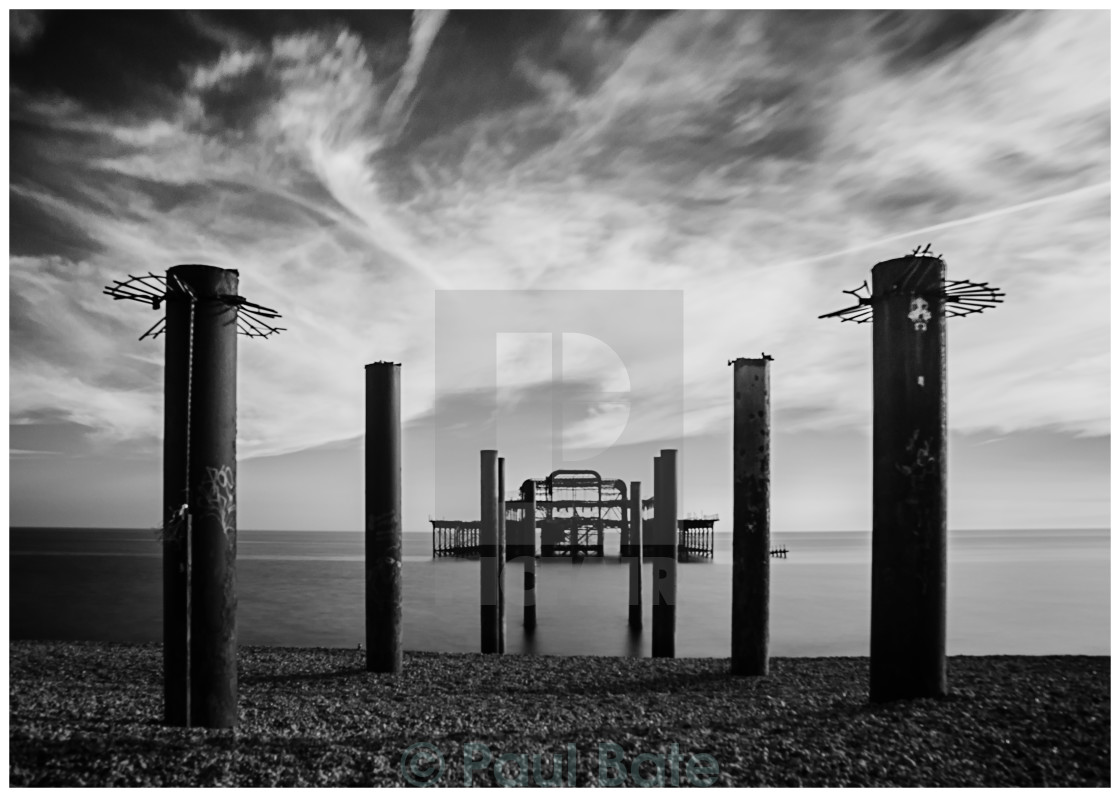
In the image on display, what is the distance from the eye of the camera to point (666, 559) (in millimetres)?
14047

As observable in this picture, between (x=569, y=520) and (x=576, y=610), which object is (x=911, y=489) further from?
(x=569, y=520)

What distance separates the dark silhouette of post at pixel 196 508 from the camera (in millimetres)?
6363

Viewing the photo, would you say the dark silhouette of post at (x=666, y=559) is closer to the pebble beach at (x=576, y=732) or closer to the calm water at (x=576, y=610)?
the pebble beach at (x=576, y=732)

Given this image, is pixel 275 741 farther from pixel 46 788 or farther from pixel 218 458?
pixel 218 458

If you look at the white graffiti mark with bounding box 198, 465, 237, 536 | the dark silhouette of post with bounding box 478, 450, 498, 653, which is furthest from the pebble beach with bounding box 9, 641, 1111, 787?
the dark silhouette of post with bounding box 478, 450, 498, 653

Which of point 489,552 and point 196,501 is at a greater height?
point 196,501

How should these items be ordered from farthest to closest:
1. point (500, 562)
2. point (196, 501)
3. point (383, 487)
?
point (500, 562) < point (383, 487) < point (196, 501)

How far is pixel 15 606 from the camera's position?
32.3 meters

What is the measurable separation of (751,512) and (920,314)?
3.20 metres

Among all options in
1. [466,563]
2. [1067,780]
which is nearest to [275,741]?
[1067,780]

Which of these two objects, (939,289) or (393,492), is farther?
(393,492)

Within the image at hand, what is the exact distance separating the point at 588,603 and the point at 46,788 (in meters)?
26.2

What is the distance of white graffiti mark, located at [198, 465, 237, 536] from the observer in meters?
6.38

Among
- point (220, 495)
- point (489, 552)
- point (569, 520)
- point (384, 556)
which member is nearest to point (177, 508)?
point (220, 495)
